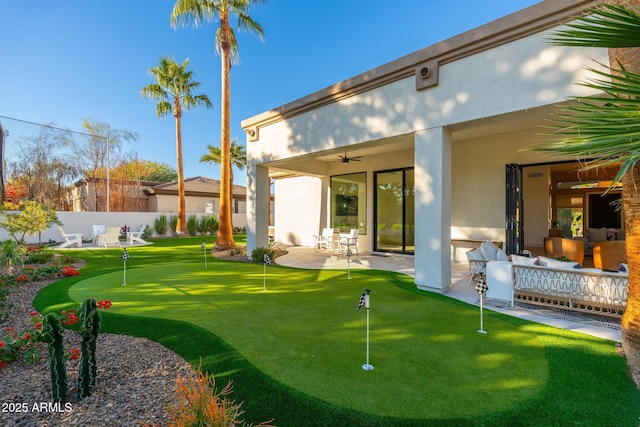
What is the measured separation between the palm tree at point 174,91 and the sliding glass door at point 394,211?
14.6m

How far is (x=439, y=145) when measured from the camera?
5941mm

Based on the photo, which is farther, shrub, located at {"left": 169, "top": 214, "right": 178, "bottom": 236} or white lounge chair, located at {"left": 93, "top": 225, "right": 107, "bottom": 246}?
shrub, located at {"left": 169, "top": 214, "right": 178, "bottom": 236}

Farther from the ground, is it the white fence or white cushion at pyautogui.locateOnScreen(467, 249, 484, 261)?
the white fence

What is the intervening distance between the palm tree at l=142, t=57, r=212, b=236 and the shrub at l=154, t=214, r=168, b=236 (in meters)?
4.52

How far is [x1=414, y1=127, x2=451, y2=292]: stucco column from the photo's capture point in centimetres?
596

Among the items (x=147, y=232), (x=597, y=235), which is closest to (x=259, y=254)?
(x=597, y=235)

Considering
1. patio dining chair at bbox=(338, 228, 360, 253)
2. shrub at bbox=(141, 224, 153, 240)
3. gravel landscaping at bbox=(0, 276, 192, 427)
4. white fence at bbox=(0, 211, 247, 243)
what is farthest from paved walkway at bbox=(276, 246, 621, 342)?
white fence at bbox=(0, 211, 247, 243)

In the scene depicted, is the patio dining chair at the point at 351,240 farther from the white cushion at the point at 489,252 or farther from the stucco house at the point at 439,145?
the white cushion at the point at 489,252

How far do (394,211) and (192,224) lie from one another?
1716 centimetres

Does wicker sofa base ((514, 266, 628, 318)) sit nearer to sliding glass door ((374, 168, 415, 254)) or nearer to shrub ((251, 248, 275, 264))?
sliding glass door ((374, 168, 415, 254))

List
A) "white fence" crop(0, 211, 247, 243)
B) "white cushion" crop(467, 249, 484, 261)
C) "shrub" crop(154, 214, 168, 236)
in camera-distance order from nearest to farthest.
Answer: "white cushion" crop(467, 249, 484, 261) < "white fence" crop(0, 211, 247, 243) < "shrub" crop(154, 214, 168, 236)

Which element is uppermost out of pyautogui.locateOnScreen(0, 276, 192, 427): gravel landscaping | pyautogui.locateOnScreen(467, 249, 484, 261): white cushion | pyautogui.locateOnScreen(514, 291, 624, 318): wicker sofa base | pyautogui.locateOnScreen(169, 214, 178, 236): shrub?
pyautogui.locateOnScreen(169, 214, 178, 236): shrub

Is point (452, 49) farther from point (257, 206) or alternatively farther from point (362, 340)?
point (257, 206)

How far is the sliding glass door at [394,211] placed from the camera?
10.9 meters
